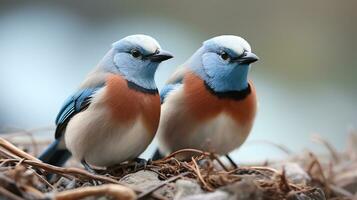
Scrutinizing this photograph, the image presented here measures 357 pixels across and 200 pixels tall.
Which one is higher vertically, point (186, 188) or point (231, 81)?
point (231, 81)

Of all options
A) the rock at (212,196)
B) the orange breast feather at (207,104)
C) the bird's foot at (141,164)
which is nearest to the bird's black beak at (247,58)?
the orange breast feather at (207,104)

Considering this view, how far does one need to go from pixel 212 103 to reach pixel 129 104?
0.29 m

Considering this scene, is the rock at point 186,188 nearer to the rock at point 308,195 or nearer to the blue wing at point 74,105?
the rock at point 308,195

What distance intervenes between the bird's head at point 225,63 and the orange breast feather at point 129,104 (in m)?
0.22

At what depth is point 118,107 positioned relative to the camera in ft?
6.93

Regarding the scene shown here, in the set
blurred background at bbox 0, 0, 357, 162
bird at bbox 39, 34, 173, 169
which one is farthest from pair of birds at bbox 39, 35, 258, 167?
blurred background at bbox 0, 0, 357, 162

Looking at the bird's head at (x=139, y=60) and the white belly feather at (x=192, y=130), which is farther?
the white belly feather at (x=192, y=130)

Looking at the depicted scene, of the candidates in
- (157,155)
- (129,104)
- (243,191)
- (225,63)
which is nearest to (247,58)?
(225,63)

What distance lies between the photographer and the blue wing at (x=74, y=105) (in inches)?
86.4

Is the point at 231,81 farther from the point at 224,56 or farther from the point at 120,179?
the point at 120,179

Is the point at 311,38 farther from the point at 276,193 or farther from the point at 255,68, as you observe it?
the point at 276,193

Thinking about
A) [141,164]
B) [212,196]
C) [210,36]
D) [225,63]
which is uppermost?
[225,63]

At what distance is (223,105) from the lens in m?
2.29

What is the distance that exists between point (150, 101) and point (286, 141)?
7.43 feet
